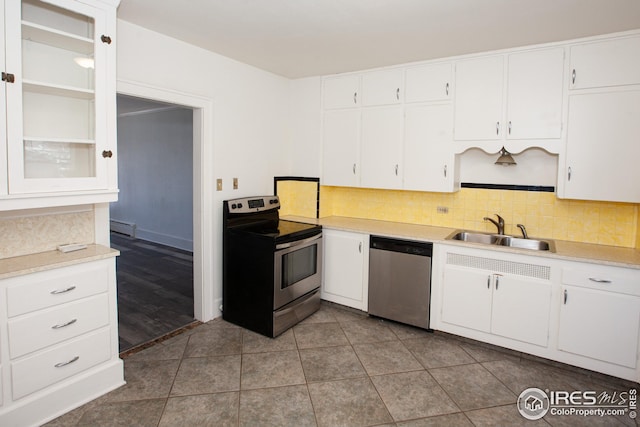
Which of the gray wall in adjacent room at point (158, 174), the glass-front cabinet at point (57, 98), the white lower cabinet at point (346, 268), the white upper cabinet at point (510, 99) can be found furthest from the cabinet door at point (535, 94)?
the gray wall in adjacent room at point (158, 174)

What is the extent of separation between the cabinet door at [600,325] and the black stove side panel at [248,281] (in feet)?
7.27

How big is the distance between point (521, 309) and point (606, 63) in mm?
1910

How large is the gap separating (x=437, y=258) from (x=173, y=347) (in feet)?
7.46

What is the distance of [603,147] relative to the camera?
2.82 m

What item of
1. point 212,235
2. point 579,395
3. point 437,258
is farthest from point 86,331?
point 579,395

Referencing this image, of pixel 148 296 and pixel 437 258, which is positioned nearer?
pixel 437 258

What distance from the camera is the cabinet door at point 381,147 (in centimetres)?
371

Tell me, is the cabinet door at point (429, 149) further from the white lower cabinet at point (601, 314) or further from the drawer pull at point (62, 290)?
the drawer pull at point (62, 290)

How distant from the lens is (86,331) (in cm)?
231

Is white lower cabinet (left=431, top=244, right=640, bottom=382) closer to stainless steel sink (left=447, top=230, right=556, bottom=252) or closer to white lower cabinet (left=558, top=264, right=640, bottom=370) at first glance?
white lower cabinet (left=558, top=264, right=640, bottom=370)

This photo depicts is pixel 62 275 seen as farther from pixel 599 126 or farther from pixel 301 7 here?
pixel 599 126

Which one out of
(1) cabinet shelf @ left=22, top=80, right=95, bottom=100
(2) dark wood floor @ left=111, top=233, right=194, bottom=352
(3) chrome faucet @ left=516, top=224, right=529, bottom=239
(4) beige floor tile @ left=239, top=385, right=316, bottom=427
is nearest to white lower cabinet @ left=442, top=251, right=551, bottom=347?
(3) chrome faucet @ left=516, top=224, right=529, bottom=239

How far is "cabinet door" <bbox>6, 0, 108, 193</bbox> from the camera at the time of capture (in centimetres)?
197

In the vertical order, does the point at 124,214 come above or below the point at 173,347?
above
